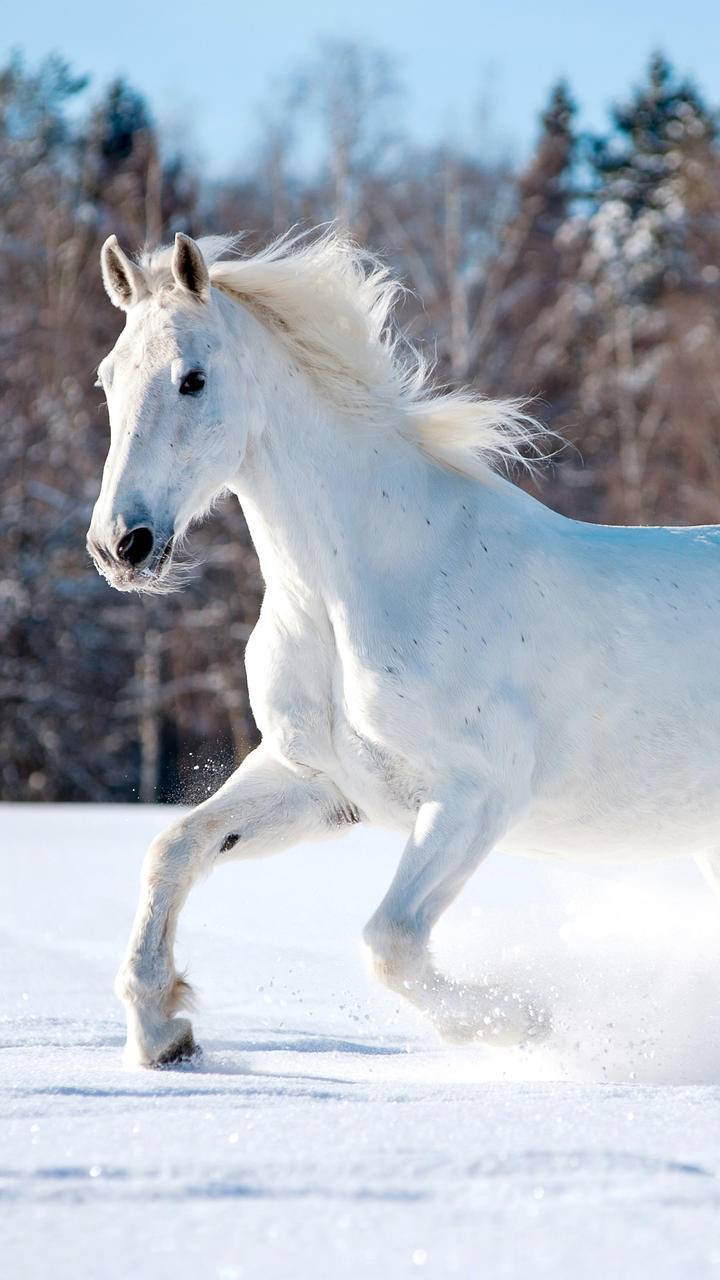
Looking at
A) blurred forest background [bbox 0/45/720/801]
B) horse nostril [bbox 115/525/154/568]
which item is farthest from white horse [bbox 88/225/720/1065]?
blurred forest background [bbox 0/45/720/801]

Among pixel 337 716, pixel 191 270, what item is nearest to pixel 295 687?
pixel 337 716

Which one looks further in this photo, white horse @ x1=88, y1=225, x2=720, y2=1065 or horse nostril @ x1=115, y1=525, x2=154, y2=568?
white horse @ x1=88, y1=225, x2=720, y2=1065

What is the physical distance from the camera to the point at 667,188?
2575 centimetres

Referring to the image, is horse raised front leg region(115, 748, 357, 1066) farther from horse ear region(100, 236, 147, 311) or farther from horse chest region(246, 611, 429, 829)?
horse ear region(100, 236, 147, 311)

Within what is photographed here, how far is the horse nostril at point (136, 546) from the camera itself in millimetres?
2873

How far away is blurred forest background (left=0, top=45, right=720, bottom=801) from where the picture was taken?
58.6 ft

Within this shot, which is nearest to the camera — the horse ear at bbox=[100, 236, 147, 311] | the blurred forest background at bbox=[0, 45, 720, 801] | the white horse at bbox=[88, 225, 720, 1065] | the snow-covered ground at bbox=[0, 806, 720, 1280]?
the snow-covered ground at bbox=[0, 806, 720, 1280]

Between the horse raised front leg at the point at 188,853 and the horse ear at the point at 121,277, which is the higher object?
the horse ear at the point at 121,277

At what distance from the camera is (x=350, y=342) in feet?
11.7

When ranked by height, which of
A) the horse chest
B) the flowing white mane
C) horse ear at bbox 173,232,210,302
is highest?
horse ear at bbox 173,232,210,302

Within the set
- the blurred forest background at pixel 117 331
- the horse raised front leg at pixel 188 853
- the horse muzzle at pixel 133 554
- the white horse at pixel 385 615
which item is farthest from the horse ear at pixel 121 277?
the blurred forest background at pixel 117 331

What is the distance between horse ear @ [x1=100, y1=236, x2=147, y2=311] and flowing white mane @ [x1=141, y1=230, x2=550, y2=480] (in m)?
0.07

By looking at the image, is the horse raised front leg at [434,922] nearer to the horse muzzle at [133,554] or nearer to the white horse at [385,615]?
the white horse at [385,615]

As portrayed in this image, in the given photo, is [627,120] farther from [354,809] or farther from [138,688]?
[354,809]
